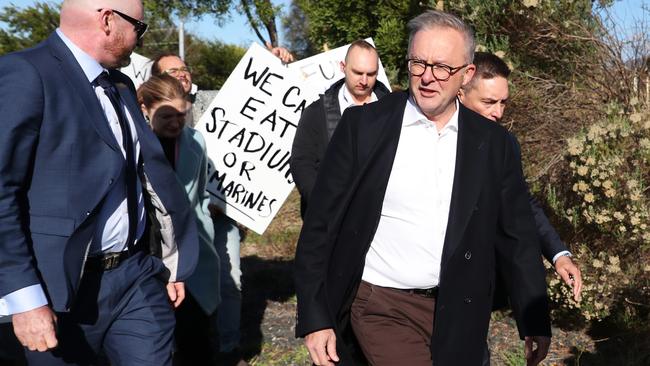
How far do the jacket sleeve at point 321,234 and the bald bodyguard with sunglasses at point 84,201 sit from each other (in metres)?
0.66

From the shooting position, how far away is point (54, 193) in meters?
2.58

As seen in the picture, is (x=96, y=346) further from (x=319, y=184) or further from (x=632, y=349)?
(x=632, y=349)

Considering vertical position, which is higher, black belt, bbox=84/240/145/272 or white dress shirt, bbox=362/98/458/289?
white dress shirt, bbox=362/98/458/289

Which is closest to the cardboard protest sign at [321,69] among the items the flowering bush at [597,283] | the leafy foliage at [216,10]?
the flowering bush at [597,283]

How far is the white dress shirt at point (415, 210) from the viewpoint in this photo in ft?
8.64

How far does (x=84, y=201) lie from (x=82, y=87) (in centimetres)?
40

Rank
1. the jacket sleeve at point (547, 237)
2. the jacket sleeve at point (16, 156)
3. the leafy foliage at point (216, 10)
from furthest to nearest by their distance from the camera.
→ the leafy foliage at point (216, 10), the jacket sleeve at point (547, 237), the jacket sleeve at point (16, 156)

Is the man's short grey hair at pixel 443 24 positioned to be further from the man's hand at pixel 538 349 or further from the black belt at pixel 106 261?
the black belt at pixel 106 261

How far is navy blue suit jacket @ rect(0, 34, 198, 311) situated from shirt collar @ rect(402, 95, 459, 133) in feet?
3.33

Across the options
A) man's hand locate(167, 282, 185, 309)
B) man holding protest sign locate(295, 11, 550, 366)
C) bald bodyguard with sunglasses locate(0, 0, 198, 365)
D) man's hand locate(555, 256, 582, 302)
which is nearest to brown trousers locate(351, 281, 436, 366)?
man holding protest sign locate(295, 11, 550, 366)

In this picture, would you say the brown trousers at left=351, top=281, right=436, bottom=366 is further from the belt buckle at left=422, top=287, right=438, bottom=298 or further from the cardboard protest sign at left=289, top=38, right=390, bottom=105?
the cardboard protest sign at left=289, top=38, right=390, bottom=105

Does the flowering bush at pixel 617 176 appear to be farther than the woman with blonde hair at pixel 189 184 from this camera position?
Yes

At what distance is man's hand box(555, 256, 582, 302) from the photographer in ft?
10.1

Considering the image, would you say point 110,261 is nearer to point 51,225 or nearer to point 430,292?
point 51,225
